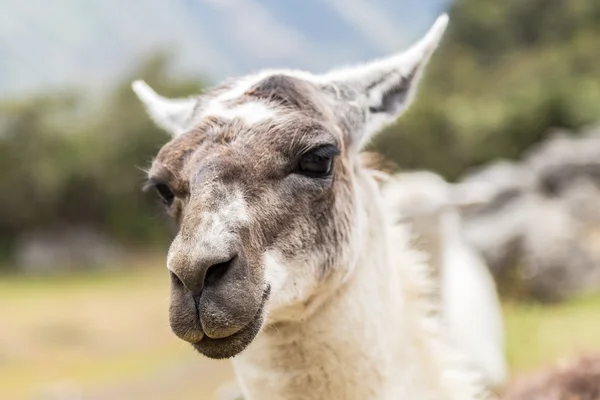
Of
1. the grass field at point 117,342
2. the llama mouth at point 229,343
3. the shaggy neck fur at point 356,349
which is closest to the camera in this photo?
the llama mouth at point 229,343

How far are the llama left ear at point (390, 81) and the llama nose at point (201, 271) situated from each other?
2.31 feet

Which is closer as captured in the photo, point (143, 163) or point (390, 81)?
point (390, 81)

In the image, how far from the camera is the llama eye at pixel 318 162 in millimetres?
1766

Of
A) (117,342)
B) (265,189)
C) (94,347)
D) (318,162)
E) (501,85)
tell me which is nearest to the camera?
(265,189)

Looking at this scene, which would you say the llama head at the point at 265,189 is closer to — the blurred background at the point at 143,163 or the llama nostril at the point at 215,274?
the llama nostril at the point at 215,274

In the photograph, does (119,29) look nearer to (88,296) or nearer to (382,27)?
(382,27)

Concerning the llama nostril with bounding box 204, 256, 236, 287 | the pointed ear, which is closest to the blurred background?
the pointed ear

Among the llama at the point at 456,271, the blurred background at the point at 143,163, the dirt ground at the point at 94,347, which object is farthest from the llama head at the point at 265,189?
the dirt ground at the point at 94,347

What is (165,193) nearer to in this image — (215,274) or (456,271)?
(215,274)

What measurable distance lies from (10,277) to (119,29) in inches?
208

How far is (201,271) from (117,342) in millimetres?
7206

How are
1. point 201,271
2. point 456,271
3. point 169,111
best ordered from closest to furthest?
point 201,271
point 169,111
point 456,271

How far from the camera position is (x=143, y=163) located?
6496mm

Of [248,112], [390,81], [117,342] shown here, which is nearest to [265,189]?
[248,112]
